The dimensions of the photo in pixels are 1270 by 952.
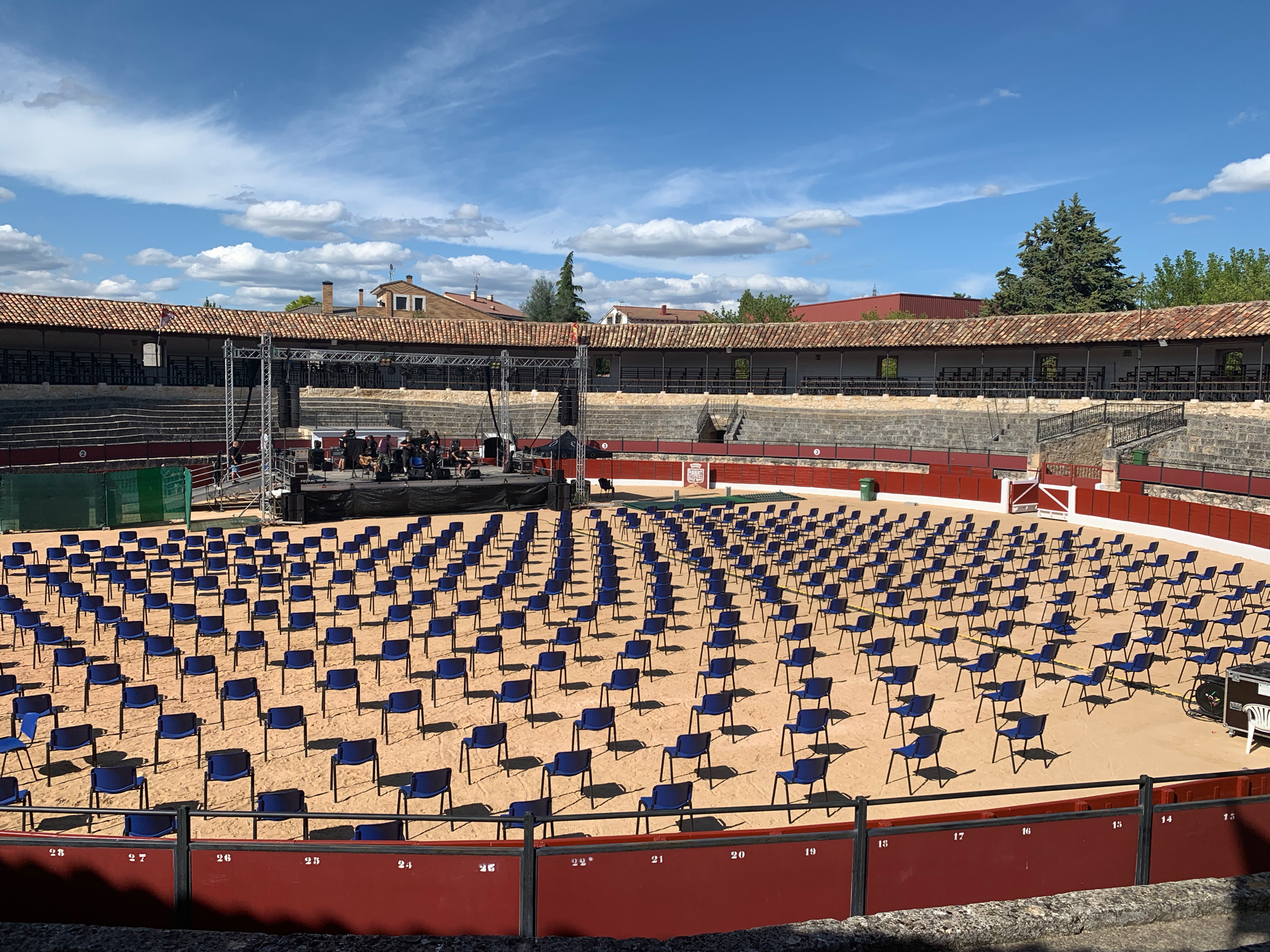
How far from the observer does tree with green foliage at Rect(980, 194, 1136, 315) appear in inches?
2899

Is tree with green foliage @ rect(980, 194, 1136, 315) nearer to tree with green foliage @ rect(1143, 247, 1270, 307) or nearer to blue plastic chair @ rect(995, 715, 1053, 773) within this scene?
tree with green foliage @ rect(1143, 247, 1270, 307)

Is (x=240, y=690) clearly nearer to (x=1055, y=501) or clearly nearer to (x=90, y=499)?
(x=90, y=499)

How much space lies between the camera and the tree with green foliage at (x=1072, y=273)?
73625 mm

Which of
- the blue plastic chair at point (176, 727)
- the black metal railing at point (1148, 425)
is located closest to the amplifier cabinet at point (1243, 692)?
the blue plastic chair at point (176, 727)

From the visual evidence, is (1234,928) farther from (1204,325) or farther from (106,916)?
(1204,325)

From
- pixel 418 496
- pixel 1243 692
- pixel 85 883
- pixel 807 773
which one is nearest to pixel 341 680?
pixel 85 883

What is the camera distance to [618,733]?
1337cm

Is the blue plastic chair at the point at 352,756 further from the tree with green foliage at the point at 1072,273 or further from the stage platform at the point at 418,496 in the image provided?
the tree with green foliage at the point at 1072,273

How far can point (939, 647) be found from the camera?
59.1ft

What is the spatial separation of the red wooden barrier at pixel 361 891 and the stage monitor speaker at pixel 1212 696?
11.3 meters

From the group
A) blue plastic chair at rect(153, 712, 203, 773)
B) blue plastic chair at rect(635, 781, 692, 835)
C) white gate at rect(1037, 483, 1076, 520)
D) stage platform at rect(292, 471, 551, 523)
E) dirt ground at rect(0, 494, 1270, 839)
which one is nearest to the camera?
blue plastic chair at rect(635, 781, 692, 835)

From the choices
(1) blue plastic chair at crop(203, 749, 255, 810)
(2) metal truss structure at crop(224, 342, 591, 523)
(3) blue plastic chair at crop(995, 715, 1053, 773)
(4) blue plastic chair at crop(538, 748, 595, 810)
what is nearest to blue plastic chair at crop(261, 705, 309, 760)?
(1) blue plastic chair at crop(203, 749, 255, 810)

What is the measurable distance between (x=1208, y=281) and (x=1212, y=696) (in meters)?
81.9

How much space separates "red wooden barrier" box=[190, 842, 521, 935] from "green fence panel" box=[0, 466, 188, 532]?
1052 inches
